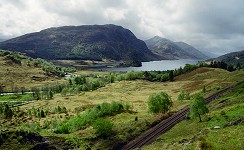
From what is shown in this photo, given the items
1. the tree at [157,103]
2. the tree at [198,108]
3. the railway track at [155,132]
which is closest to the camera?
the railway track at [155,132]

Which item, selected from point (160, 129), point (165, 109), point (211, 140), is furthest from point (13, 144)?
point (165, 109)

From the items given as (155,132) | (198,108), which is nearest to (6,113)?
(155,132)

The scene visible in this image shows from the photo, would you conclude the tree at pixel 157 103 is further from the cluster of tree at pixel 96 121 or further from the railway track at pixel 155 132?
the cluster of tree at pixel 96 121

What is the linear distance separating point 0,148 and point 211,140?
119 feet

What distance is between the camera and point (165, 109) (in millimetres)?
105750

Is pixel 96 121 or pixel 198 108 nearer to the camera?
pixel 96 121

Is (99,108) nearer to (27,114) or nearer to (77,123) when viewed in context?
(77,123)

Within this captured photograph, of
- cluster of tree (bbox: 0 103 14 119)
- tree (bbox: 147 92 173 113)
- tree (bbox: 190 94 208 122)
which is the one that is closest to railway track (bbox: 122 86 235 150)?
tree (bbox: 147 92 173 113)

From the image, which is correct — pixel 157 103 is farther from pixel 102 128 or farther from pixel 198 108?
pixel 102 128

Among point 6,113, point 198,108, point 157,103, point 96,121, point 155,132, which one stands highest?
point 198,108

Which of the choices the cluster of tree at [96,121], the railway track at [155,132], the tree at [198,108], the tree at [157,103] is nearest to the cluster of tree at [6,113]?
the cluster of tree at [96,121]

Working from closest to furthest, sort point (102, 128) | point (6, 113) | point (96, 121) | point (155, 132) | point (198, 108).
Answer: point (102, 128) → point (96, 121) → point (198, 108) → point (155, 132) → point (6, 113)

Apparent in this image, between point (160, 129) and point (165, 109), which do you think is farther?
point (165, 109)

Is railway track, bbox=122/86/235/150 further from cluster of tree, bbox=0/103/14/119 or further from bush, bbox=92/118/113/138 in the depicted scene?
cluster of tree, bbox=0/103/14/119
